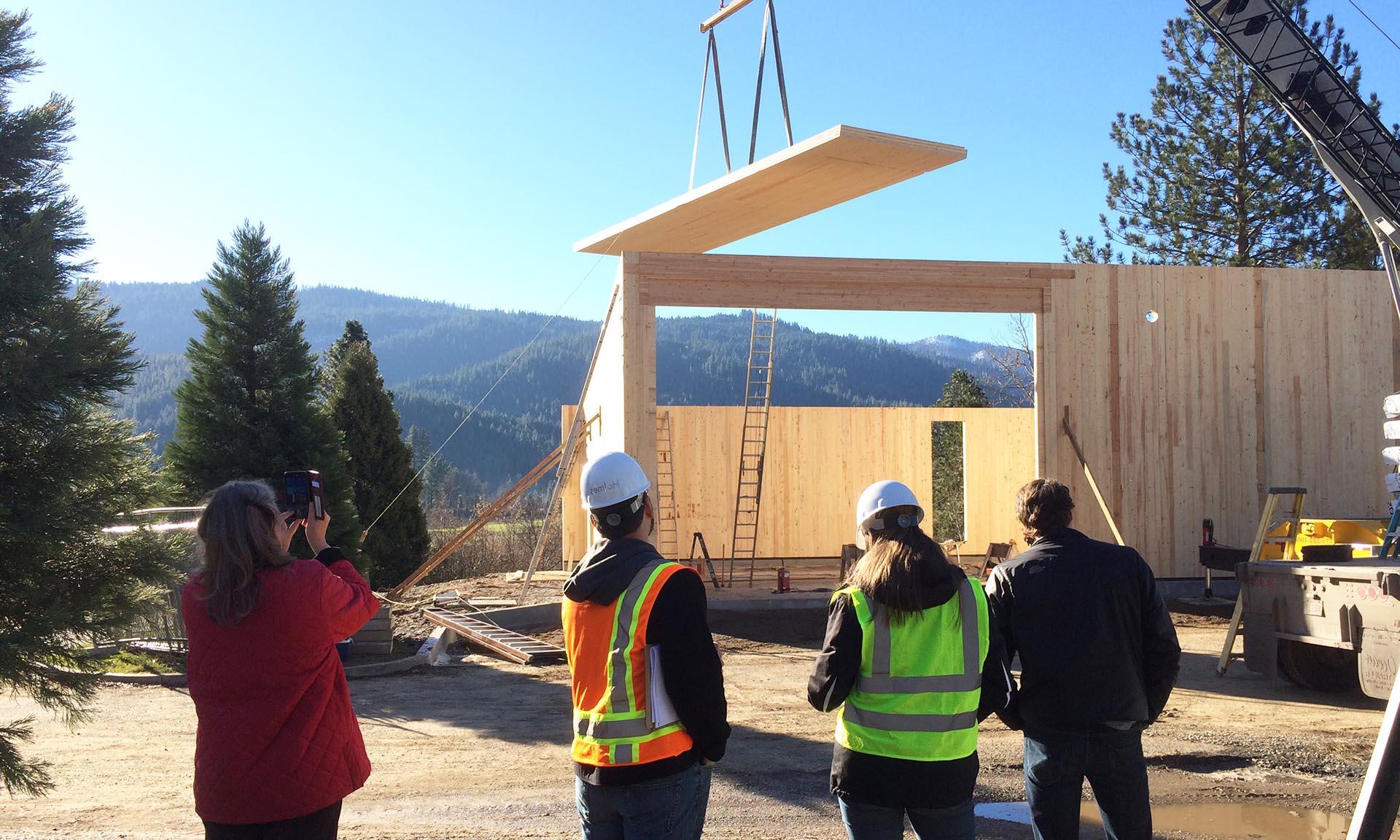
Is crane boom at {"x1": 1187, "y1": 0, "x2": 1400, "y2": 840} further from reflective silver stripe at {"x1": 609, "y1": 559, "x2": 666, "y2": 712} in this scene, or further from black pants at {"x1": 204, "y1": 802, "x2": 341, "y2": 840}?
black pants at {"x1": 204, "y1": 802, "x2": 341, "y2": 840}

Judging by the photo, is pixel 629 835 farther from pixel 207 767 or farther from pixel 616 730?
pixel 207 767

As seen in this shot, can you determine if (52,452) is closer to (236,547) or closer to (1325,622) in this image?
(236,547)

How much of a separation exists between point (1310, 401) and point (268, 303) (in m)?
13.0

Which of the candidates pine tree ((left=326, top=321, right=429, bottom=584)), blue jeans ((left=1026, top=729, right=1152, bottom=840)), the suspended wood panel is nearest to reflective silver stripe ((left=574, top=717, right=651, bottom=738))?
blue jeans ((left=1026, top=729, right=1152, bottom=840))

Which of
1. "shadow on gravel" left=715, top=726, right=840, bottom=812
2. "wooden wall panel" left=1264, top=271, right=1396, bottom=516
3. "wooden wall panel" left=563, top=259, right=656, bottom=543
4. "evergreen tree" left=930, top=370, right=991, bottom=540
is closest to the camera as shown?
"shadow on gravel" left=715, top=726, right=840, bottom=812

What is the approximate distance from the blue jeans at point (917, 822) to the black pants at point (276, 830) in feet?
4.82

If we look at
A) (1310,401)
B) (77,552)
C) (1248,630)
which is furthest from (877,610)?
(1310,401)

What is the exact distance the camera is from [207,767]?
115 inches

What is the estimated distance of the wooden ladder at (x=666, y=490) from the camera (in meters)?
16.6

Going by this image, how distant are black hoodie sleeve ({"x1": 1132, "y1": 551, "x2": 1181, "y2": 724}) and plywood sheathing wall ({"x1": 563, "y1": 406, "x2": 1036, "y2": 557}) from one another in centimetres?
1550

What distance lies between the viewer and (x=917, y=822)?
3082 mm

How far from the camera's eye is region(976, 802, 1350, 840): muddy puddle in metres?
5.38

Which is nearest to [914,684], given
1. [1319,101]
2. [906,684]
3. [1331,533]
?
[906,684]

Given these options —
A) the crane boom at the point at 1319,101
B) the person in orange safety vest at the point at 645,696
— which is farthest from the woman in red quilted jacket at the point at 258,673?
the crane boom at the point at 1319,101
